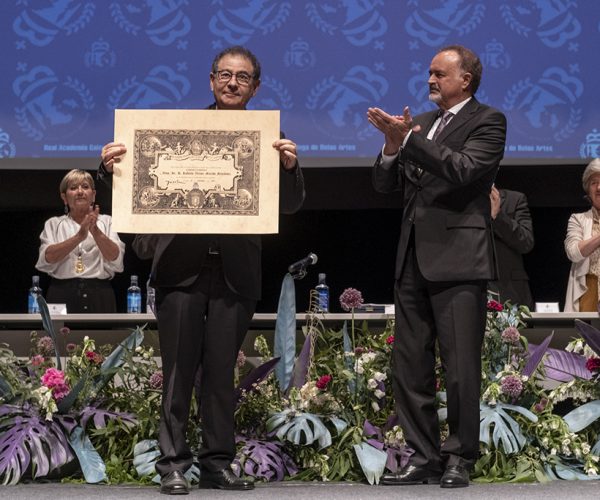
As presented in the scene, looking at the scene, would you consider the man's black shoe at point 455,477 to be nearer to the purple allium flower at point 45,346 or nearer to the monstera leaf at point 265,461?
the monstera leaf at point 265,461

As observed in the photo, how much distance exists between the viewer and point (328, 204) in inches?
260

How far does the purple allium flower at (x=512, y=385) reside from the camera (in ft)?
11.6

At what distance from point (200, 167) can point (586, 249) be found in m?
2.56

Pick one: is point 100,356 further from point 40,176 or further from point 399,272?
point 40,176

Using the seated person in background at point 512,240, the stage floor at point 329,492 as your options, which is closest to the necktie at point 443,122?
the stage floor at point 329,492

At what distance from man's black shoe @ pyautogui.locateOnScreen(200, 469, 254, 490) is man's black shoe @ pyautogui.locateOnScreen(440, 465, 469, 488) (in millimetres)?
615

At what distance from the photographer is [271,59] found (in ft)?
20.2

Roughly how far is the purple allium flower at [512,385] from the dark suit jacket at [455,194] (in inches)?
19.0

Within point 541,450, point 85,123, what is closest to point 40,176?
point 85,123

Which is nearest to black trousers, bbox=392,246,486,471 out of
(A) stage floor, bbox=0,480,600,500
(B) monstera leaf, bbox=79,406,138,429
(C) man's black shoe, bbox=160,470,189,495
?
(A) stage floor, bbox=0,480,600,500

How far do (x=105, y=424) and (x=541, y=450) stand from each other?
157 cm

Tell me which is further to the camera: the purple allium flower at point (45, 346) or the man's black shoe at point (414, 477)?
the purple allium flower at point (45, 346)

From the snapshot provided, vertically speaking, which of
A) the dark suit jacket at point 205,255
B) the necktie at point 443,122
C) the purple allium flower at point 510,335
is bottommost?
the purple allium flower at point 510,335

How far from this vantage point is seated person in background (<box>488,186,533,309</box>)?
5.23 metres
